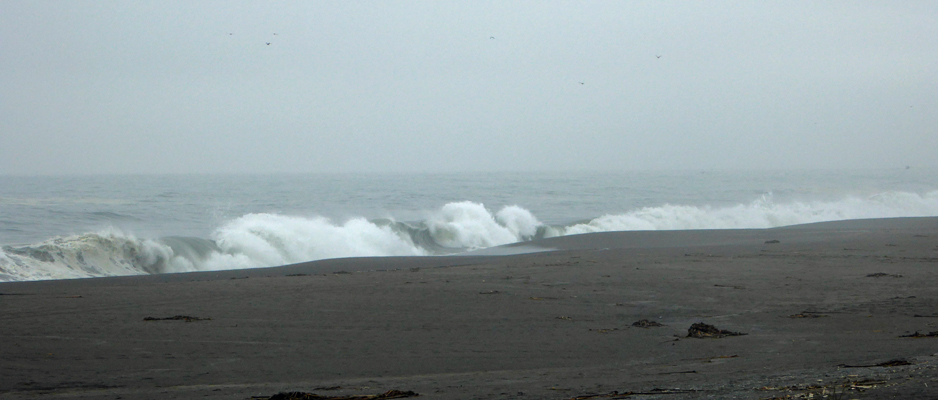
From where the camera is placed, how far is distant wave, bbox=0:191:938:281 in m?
15.6

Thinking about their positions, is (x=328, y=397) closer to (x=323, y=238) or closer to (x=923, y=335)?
(x=923, y=335)

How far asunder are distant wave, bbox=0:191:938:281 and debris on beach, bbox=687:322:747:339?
12369 millimetres

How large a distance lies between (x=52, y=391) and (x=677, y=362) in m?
4.63

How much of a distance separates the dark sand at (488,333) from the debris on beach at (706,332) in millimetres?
189

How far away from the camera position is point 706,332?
725 cm

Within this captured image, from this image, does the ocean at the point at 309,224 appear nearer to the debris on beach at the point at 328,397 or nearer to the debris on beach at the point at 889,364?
the debris on beach at the point at 328,397

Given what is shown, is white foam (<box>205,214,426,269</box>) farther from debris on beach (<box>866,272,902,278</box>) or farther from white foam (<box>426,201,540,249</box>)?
debris on beach (<box>866,272,902,278</box>)

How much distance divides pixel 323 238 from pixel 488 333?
46.3 ft

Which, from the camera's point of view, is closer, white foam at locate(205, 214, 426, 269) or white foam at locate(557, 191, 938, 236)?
white foam at locate(205, 214, 426, 269)

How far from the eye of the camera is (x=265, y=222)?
21469 millimetres

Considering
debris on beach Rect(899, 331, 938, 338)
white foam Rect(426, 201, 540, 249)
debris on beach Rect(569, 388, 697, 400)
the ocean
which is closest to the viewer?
debris on beach Rect(569, 388, 697, 400)

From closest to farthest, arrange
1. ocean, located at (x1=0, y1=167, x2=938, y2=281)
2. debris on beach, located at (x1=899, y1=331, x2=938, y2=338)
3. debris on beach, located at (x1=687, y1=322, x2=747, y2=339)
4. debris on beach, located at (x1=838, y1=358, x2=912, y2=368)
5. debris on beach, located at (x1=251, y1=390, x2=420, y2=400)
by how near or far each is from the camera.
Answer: debris on beach, located at (x1=251, y1=390, x2=420, y2=400)
debris on beach, located at (x1=838, y1=358, x2=912, y2=368)
debris on beach, located at (x1=899, y1=331, x2=938, y2=338)
debris on beach, located at (x1=687, y1=322, x2=747, y2=339)
ocean, located at (x1=0, y1=167, x2=938, y2=281)

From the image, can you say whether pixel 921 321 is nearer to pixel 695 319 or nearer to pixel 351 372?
pixel 695 319

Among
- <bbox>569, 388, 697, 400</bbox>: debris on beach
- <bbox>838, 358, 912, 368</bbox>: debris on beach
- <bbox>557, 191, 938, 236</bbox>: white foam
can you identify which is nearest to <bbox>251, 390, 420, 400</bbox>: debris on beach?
<bbox>569, 388, 697, 400</bbox>: debris on beach
